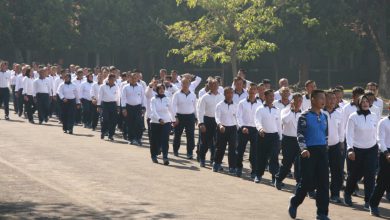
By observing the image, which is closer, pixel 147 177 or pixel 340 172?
pixel 340 172

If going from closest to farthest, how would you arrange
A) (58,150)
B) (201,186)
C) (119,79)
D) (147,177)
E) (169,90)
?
1. (201,186)
2. (147,177)
3. (58,150)
4. (169,90)
5. (119,79)

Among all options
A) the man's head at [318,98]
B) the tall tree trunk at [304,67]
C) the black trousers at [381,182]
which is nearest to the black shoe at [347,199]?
the black trousers at [381,182]

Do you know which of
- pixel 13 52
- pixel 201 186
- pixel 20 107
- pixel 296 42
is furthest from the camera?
pixel 13 52

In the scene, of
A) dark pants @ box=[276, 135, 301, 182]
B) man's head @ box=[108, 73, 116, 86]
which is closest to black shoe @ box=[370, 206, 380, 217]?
dark pants @ box=[276, 135, 301, 182]

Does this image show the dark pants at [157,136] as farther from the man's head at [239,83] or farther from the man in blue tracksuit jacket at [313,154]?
the man in blue tracksuit jacket at [313,154]

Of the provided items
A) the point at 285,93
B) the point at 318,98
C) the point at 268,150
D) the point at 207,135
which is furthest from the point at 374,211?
the point at 207,135

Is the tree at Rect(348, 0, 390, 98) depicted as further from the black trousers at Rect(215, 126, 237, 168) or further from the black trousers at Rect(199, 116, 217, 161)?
the black trousers at Rect(215, 126, 237, 168)

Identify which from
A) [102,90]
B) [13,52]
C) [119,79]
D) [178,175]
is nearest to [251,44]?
[119,79]

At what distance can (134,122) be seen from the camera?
81.3ft

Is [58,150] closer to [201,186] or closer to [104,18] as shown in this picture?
[201,186]

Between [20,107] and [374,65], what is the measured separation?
125ft

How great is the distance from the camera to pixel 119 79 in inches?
1177

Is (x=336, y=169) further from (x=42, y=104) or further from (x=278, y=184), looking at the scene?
(x=42, y=104)

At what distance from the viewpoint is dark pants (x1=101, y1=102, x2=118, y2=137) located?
2578cm
